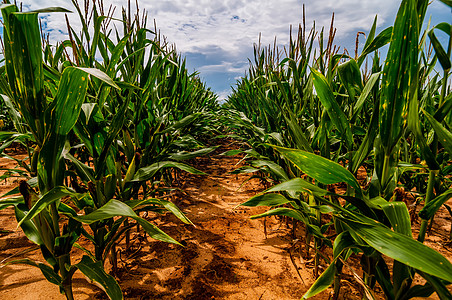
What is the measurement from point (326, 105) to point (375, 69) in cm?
62

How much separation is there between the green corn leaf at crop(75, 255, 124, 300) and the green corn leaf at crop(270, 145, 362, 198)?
531 millimetres

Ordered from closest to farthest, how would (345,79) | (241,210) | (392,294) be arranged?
(392,294)
(345,79)
(241,210)

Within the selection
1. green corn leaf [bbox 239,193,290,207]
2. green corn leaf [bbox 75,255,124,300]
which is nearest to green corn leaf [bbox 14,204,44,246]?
green corn leaf [bbox 75,255,124,300]

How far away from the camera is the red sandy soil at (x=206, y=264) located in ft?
2.87

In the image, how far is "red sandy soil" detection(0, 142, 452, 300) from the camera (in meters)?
0.87

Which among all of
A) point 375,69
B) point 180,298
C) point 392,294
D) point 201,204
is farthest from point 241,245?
point 375,69

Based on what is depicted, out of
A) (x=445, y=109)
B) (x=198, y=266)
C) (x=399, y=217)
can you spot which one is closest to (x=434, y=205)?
(x=399, y=217)

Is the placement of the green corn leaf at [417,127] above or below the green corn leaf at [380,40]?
below

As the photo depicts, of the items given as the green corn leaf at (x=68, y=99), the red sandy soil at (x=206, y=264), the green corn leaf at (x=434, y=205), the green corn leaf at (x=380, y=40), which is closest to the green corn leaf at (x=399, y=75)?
the green corn leaf at (x=434, y=205)

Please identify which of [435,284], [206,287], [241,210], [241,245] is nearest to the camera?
[435,284]

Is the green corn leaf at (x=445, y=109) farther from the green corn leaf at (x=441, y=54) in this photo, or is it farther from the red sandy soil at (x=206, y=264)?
the red sandy soil at (x=206, y=264)

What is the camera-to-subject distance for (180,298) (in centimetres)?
86

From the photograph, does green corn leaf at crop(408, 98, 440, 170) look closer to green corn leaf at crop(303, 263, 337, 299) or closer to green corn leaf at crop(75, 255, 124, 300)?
green corn leaf at crop(303, 263, 337, 299)

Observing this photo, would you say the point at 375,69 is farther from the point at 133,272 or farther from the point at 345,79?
the point at 133,272
